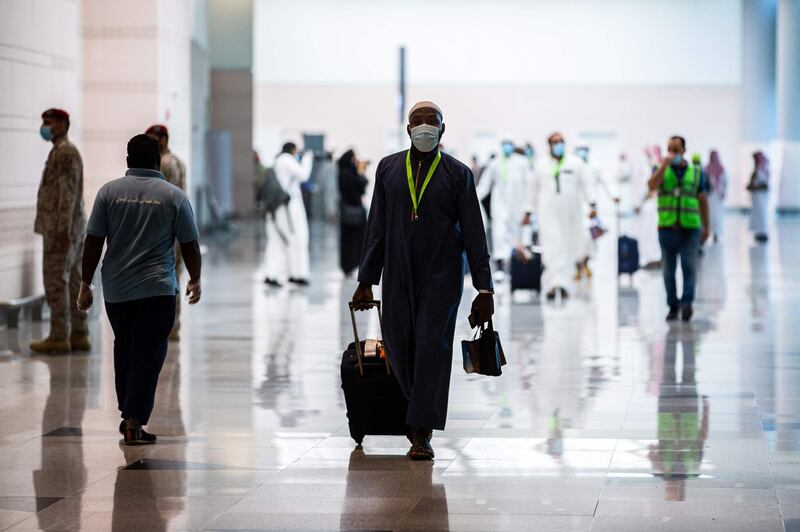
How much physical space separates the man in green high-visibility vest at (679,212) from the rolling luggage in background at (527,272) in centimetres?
270

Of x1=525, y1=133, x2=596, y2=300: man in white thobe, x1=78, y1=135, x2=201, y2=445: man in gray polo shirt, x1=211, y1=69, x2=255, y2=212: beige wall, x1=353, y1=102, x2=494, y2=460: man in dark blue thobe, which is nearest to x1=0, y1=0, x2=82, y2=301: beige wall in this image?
x1=525, y1=133, x2=596, y2=300: man in white thobe

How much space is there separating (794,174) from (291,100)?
49.0 ft

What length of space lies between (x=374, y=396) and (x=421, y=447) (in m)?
0.38

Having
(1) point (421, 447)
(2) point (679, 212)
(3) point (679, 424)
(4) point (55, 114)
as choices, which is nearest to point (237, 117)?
(2) point (679, 212)

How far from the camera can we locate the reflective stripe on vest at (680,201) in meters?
13.8

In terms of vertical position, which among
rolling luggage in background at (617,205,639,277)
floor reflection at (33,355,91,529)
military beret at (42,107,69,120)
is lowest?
floor reflection at (33,355,91,529)

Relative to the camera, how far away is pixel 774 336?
1280 cm

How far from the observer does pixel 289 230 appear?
19016 mm

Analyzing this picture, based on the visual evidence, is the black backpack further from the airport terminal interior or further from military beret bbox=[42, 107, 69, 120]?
military beret bbox=[42, 107, 69, 120]

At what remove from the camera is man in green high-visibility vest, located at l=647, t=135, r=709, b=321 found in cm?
1378

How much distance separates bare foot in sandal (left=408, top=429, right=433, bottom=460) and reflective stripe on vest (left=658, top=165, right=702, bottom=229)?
712cm

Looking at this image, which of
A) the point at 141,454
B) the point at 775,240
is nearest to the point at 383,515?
the point at 141,454

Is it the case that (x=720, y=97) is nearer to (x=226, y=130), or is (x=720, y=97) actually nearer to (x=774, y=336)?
(x=226, y=130)

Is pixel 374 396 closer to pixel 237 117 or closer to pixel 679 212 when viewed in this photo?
pixel 679 212
